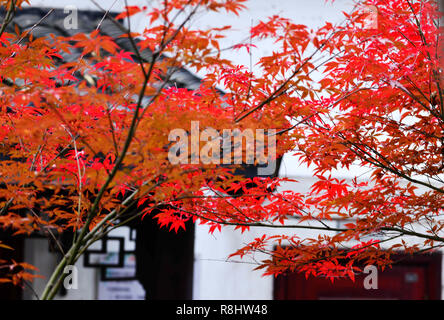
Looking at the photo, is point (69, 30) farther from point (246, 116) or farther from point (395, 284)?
point (395, 284)

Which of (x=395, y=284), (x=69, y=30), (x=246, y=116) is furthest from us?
(x=69, y=30)

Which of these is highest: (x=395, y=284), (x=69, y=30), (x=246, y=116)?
→ (x=69, y=30)

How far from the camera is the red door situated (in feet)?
20.0

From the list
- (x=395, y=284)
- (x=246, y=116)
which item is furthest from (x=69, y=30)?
(x=395, y=284)

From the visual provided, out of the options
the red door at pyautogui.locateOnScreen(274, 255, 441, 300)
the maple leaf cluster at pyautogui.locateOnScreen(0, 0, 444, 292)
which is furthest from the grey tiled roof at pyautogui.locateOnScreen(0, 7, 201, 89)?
the red door at pyautogui.locateOnScreen(274, 255, 441, 300)

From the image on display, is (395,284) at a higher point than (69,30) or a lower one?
lower

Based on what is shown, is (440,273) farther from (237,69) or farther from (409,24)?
(237,69)

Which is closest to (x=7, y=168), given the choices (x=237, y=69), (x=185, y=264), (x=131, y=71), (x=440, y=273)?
(x=131, y=71)

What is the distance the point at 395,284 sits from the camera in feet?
20.2

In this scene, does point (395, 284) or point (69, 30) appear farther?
point (69, 30)

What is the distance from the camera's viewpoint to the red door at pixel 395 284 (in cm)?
609

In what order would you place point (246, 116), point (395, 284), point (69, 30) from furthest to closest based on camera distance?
point (69, 30)
point (395, 284)
point (246, 116)

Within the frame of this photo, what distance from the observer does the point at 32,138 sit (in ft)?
7.25
